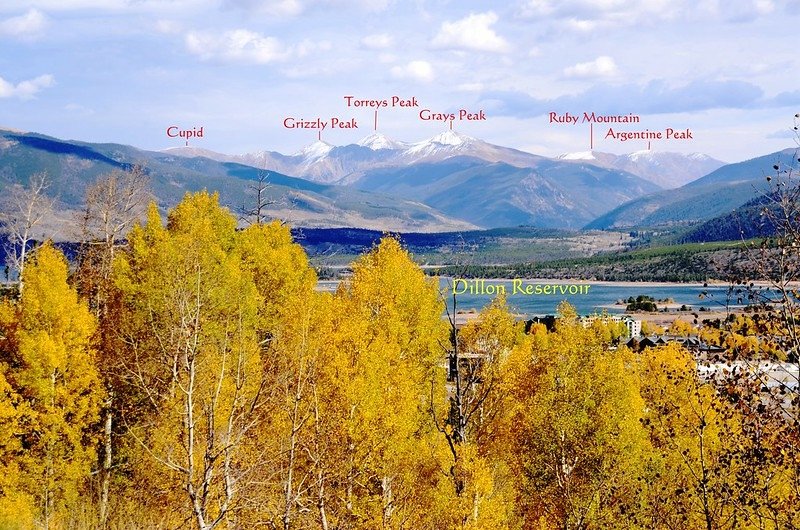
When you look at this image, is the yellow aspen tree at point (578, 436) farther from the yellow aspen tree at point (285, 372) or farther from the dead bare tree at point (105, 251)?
the dead bare tree at point (105, 251)

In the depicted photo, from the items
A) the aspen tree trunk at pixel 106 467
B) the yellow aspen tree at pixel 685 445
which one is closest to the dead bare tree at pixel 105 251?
the aspen tree trunk at pixel 106 467

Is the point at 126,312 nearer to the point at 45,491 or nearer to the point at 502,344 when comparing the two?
the point at 45,491

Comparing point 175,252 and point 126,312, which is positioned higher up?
point 175,252

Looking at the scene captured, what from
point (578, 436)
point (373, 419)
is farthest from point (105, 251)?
point (578, 436)

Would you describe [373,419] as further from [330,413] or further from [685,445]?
Result: [685,445]

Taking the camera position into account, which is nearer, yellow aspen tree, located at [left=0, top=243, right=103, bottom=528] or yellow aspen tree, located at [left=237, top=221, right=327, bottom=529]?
yellow aspen tree, located at [left=237, top=221, right=327, bottom=529]

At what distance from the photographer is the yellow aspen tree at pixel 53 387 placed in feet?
123

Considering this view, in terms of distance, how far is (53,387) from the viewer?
38406 millimetres

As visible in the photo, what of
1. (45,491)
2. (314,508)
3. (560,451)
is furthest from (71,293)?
(560,451)

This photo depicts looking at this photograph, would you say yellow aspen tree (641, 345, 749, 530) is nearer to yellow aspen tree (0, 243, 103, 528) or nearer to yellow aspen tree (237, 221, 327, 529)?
yellow aspen tree (237, 221, 327, 529)

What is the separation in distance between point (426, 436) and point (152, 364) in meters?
16.1

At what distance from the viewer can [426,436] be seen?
44188mm

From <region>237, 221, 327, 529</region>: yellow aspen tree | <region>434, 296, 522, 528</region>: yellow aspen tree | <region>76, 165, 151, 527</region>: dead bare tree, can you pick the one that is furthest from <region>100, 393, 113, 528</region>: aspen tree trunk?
<region>434, 296, 522, 528</region>: yellow aspen tree

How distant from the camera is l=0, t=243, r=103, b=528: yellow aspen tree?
37344mm
